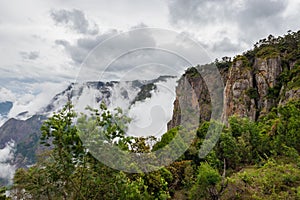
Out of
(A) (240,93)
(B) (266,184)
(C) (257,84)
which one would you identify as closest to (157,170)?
(B) (266,184)

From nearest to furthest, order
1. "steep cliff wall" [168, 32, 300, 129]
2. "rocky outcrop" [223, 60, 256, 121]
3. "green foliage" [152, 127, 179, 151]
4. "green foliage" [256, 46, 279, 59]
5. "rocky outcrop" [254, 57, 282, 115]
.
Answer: "green foliage" [152, 127, 179, 151], "steep cliff wall" [168, 32, 300, 129], "rocky outcrop" [254, 57, 282, 115], "rocky outcrop" [223, 60, 256, 121], "green foliage" [256, 46, 279, 59]

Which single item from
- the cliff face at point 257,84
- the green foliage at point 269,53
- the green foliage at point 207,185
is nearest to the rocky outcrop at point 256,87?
the cliff face at point 257,84

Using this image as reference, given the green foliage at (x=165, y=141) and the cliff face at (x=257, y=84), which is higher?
the cliff face at (x=257, y=84)

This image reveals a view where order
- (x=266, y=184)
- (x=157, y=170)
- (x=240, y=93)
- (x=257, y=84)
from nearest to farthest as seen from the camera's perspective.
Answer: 1. (x=266, y=184)
2. (x=157, y=170)
3. (x=257, y=84)
4. (x=240, y=93)

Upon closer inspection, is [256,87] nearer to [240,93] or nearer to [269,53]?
[240,93]

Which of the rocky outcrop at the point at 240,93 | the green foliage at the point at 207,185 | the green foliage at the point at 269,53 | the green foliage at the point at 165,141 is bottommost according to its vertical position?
the green foliage at the point at 207,185

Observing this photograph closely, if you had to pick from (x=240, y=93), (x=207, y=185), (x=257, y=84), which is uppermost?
(x=257, y=84)

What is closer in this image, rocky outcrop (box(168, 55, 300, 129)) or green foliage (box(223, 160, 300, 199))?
green foliage (box(223, 160, 300, 199))

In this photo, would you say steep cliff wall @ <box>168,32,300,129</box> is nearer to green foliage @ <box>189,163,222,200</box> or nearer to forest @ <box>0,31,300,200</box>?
forest @ <box>0,31,300,200</box>

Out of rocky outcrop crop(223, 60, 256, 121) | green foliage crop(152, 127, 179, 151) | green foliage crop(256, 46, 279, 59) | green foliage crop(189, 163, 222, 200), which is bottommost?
green foliage crop(189, 163, 222, 200)

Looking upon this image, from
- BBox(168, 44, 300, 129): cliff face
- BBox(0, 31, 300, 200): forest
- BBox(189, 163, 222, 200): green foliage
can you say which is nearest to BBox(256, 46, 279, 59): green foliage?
BBox(168, 44, 300, 129): cliff face

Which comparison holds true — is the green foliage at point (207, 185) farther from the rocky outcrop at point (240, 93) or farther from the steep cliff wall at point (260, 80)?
the rocky outcrop at point (240, 93)

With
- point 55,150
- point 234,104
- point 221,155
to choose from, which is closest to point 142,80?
point 55,150

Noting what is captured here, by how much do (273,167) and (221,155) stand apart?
5.38 metres
